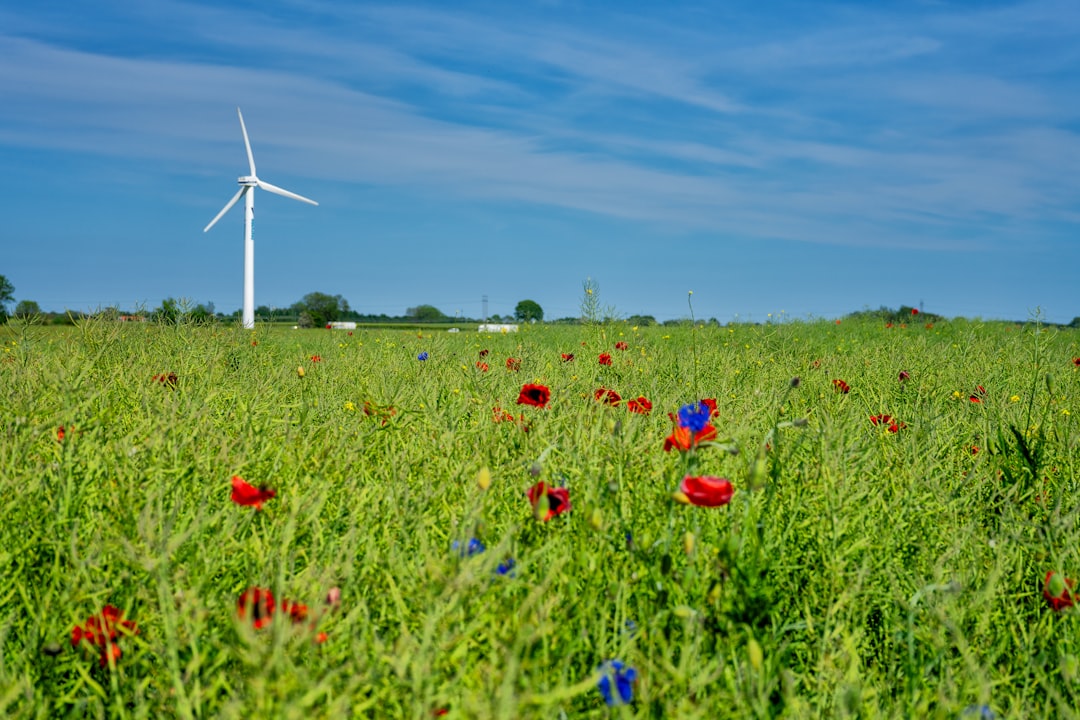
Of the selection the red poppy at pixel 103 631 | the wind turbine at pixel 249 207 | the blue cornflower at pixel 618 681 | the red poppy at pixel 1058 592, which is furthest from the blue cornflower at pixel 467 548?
the wind turbine at pixel 249 207

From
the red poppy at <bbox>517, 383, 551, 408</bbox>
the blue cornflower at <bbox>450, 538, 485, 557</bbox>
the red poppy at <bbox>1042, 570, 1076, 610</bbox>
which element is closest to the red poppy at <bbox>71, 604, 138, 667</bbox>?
the blue cornflower at <bbox>450, 538, 485, 557</bbox>

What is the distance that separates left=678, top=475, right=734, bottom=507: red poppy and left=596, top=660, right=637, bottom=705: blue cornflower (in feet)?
1.06

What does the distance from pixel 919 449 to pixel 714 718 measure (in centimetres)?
135

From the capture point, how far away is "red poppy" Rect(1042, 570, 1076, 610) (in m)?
1.41

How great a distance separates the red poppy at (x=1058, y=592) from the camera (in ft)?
4.62

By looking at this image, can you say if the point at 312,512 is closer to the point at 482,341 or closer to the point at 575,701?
the point at 575,701

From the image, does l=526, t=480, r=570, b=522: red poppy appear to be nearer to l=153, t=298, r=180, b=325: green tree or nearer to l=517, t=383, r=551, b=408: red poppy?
l=517, t=383, r=551, b=408: red poppy

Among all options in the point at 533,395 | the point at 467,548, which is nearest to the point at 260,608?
the point at 467,548

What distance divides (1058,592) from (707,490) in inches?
25.9

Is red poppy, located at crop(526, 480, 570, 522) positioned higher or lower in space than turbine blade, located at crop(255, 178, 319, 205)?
lower

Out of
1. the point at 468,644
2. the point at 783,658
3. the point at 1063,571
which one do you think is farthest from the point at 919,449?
the point at 468,644

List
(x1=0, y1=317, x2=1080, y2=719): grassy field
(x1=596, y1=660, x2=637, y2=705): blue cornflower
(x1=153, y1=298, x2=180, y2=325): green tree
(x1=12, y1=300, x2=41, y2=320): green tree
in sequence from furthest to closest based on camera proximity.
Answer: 1. (x1=153, y1=298, x2=180, y2=325): green tree
2. (x1=12, y1=300, x2=41, y2=320): green tree
3. (x1=0, y1=317, x2=1080, y2=719): grassy field
4. (x1=596, y1=660, x2=637, y2=705): blue cornflower

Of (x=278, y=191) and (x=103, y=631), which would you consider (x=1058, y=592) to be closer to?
(x=103, y=631)

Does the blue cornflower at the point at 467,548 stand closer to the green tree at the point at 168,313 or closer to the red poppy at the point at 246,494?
the red poppy at the point at 246,494
